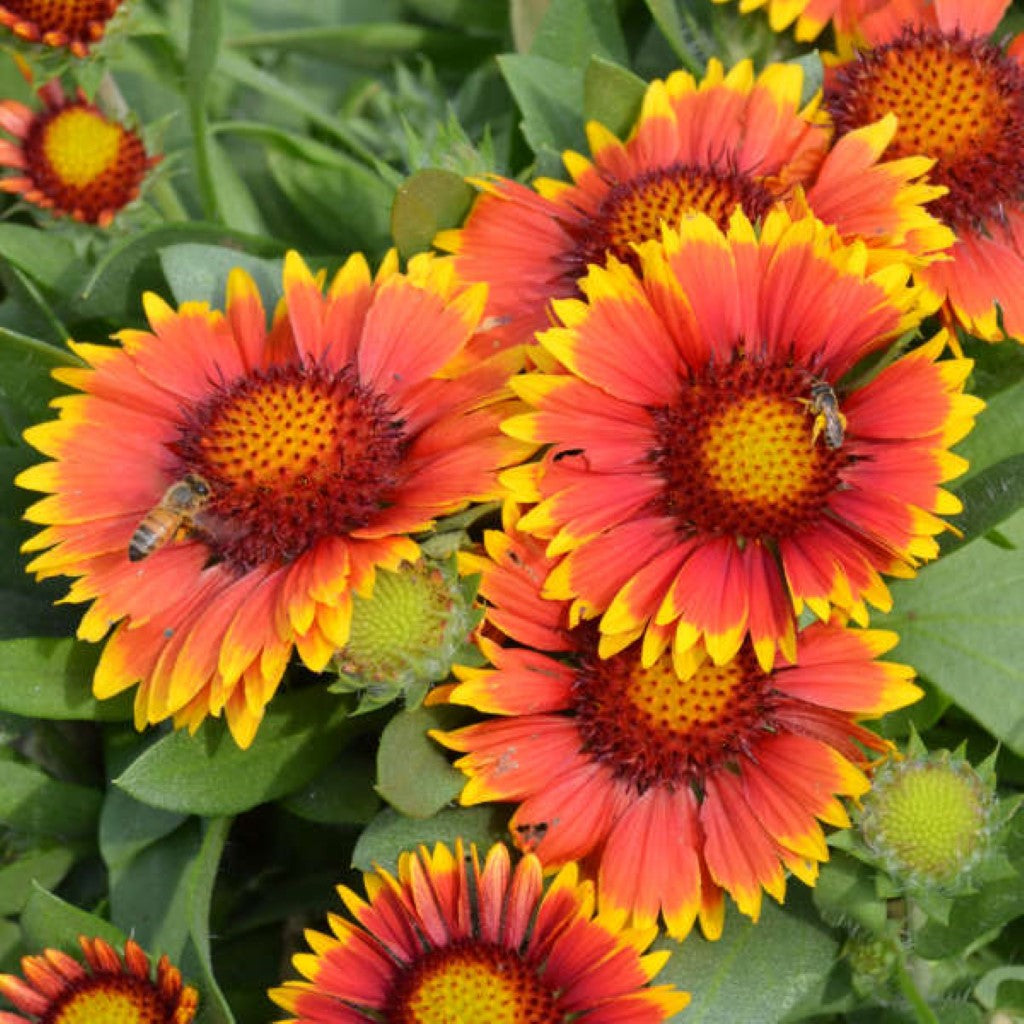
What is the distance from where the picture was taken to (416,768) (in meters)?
1.34

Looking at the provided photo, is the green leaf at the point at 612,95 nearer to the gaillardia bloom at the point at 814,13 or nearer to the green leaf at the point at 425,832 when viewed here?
the gaillardia bloom at the point at 814,13

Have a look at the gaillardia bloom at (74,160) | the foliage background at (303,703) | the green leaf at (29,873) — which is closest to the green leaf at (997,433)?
the foliage background at (303,703)

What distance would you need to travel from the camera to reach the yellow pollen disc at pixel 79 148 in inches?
68.3

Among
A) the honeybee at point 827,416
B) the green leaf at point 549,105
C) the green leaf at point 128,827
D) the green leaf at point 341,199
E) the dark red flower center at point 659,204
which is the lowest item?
the green leaf at point 128,827

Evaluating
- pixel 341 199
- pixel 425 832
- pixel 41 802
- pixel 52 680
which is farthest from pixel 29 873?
pixel 341 199

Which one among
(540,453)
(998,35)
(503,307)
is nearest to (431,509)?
(540,453)

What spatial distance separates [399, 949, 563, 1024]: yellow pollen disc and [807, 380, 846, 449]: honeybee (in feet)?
1.82

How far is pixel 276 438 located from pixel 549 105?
627 mm

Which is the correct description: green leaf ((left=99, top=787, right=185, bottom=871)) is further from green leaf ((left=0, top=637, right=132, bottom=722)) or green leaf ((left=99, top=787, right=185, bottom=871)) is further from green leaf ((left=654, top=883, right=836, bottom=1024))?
green leaf ((left=654, top=883, right=836, bottom=1024))

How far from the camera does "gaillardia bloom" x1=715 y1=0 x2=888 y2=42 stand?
1666 mm

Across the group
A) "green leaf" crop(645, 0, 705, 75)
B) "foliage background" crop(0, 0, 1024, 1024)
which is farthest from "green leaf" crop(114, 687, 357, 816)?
"green leaf" crop(645, 0, 705, 75)

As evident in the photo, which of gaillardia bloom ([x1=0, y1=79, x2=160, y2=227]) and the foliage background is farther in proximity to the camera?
gaillardia bloom ([x1=0, y1=79, x2=160, y2=227])

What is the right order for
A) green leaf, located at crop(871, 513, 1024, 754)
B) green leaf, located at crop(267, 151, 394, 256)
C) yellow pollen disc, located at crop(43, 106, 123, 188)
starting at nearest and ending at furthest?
green leaf, located at crop(871, 513, 1024, 754) < yellow pollen disc, located at crop(43, 106, 123, 188) < green leaf, located at crop(267, 151, 394, 256)

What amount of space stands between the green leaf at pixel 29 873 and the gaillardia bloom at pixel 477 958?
1.66ft
